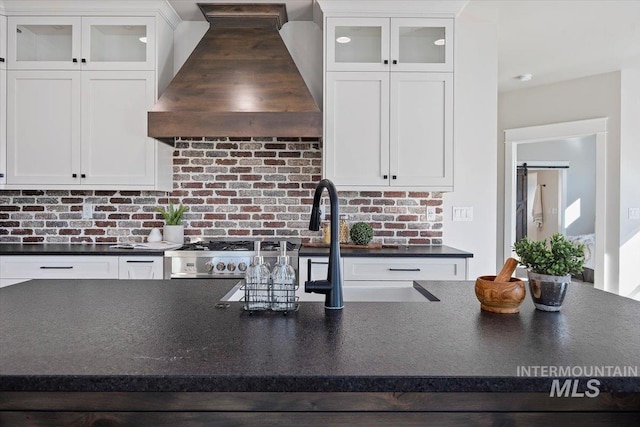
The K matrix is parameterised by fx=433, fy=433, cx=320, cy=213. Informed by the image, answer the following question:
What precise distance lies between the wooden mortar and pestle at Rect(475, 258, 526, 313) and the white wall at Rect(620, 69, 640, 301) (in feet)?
13.3

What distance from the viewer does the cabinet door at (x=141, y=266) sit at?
2.85m

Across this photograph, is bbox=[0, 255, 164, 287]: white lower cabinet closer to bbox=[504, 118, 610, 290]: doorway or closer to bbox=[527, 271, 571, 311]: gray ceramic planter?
bbox=[527, 271, 571, 311]: gray ceramic planter

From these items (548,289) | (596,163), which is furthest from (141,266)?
(596,163)

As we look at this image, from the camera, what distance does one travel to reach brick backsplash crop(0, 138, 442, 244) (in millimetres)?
3426

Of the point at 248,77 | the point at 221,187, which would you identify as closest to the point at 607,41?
the point at 248,77

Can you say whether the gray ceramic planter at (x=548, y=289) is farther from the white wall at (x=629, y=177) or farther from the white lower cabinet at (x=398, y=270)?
the white wall at (x=629, y=177)

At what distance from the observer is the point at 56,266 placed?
9.30ft

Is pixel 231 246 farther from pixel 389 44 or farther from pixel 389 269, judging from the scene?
pixel 389 44

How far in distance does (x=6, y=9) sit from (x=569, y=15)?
13.6ft

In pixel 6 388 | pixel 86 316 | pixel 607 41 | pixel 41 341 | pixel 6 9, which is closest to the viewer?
pixel 6 388

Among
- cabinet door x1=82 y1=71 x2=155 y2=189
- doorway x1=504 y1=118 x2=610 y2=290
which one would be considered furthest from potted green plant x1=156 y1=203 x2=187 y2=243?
doorway x1=504 y1=118 x2=610 y2=290

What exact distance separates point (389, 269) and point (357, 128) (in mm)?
1023

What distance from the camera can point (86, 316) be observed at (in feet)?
4.09

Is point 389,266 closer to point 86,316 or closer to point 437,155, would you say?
point 437,155
